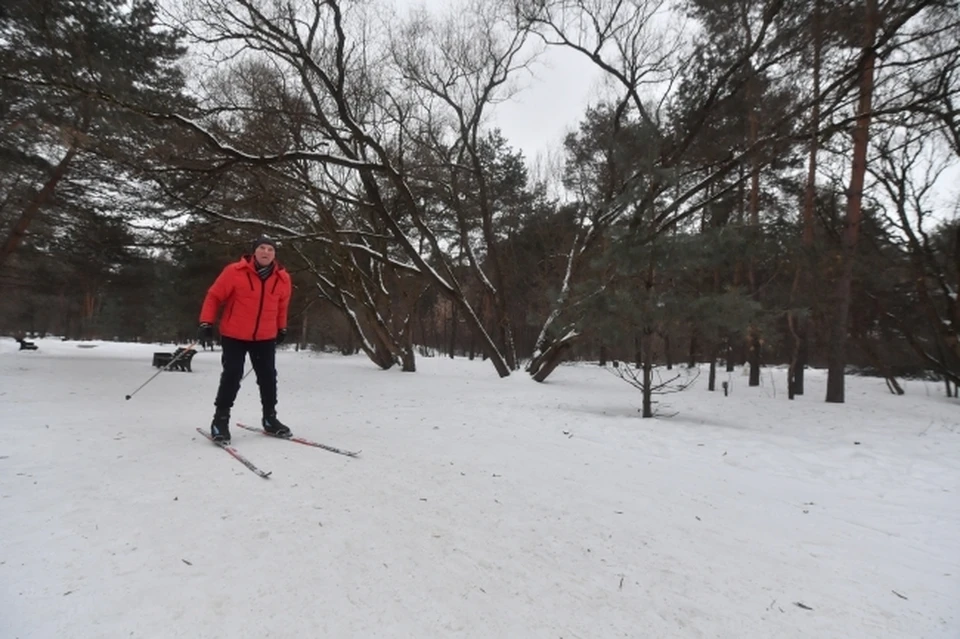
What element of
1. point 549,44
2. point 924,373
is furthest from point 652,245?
point 924,373

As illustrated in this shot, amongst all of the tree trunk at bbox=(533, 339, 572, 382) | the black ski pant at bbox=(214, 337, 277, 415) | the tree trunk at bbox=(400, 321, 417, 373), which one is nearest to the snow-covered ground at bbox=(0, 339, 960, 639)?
the black ski pant at bbox=(214, 337, 277, 415)

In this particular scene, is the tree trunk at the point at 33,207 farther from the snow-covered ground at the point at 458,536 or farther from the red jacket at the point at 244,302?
the red jacket at the point at 244,302

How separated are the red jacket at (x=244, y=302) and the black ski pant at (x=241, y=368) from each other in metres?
0.08

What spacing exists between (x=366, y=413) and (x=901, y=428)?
8109 mm

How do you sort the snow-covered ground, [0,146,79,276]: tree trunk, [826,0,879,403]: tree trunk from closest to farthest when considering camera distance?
the snow-covered ground
[826,0,879,403]: tree trunk
[0,146,79,276]: tree trunk

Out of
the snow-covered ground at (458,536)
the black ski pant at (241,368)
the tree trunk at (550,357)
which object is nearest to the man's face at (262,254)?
the black ski pant at (241,368)

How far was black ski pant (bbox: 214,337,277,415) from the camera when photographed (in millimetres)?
4285

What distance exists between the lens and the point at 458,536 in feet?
8.50

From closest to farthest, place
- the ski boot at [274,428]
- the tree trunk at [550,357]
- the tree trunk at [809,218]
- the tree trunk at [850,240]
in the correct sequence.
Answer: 1. the ski boot at [274,428]
2. the tree trunk at [809,218]
3. the tree trunk at [850,240]
4. the tree trunk at [550,357]

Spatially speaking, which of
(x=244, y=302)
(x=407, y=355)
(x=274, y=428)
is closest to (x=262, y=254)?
(x=244, y=302)

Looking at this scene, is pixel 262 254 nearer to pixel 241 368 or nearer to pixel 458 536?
pixel 241 368

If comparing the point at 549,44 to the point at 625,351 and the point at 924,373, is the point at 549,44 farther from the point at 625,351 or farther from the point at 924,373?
the point at 924,373

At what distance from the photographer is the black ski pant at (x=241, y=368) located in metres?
4.28

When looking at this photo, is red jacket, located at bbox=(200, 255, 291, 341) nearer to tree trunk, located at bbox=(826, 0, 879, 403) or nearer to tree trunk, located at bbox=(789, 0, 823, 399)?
tree trunk, located at bbox=(789, 0, 823, 399)
